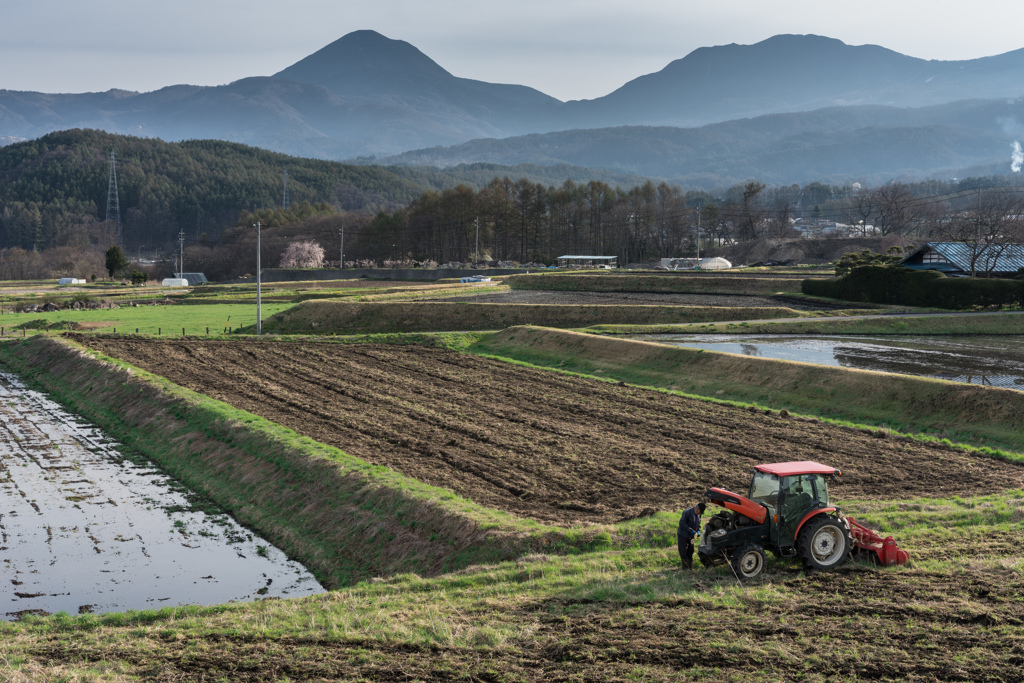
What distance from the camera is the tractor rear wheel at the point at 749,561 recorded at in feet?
37.4

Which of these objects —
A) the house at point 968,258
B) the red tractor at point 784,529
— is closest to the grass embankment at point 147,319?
the red tractor at point 784,529

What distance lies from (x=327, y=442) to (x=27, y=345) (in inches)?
1197

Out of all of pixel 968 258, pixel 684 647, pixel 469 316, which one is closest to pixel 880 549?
pixel 684 647

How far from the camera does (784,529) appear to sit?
11.7 m

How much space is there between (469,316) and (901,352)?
85.2 ft

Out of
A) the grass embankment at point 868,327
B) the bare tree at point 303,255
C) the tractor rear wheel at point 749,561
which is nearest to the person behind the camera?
the tractor rear wheel at point 749,561

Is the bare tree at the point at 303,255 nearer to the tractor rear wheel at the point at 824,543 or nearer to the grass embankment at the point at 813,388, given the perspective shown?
the grass embankment at the point at 813,388

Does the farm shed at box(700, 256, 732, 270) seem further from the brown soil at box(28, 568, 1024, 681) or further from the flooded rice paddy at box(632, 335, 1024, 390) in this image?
the brown soil at box(28, 568, 1024, 681)

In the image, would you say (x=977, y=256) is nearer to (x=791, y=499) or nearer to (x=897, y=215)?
(x=791, y=499)

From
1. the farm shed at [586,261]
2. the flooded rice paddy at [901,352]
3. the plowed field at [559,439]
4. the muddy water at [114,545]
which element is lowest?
the muddy water at [114,545]

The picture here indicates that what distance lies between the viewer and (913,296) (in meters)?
54.7

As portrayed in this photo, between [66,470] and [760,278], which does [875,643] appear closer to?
[66,470]

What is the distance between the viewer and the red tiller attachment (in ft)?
39.2

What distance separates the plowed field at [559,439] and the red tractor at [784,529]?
3370mm
